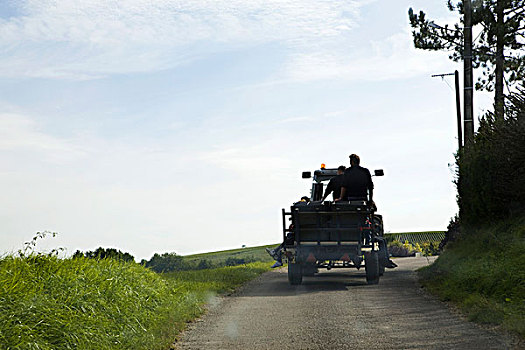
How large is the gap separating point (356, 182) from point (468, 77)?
29.1ft

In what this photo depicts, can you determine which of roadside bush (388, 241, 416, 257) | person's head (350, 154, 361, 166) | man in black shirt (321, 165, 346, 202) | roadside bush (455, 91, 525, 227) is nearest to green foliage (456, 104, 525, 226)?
roadside bush (455, 91, 525, 227)

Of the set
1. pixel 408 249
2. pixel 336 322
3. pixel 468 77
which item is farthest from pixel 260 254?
pixel 336 322

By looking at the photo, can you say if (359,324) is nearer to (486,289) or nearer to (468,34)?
(486,289)

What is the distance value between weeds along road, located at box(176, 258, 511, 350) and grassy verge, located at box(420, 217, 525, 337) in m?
0.37

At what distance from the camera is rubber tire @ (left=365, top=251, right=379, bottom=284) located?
1521 centimetres

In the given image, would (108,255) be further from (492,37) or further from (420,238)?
Result: (420,238)

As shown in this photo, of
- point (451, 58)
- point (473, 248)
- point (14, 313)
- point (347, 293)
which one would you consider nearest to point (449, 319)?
point (347, 293)

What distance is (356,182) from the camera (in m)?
15.6

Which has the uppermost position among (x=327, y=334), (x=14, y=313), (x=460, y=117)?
(x=460, y=117)

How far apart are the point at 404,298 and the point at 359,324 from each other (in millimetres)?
3368

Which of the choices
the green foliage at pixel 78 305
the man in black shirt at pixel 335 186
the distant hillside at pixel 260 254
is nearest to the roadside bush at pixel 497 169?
the man in black shirt at pixel 335 186

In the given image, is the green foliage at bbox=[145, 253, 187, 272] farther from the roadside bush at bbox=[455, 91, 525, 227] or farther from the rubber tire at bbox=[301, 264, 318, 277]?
the roadside bush at bbox=[455, 91, 525, 227]

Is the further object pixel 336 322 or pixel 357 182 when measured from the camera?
pixel 357 182

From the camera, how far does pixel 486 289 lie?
1179 centimetres
